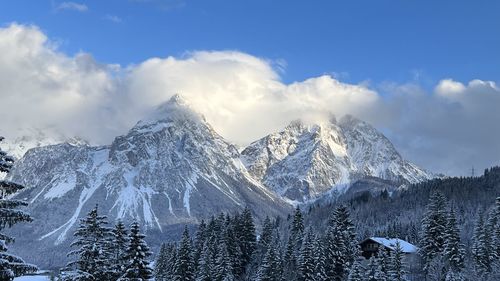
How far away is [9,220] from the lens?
2508 cm

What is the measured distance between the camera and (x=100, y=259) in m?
39.3

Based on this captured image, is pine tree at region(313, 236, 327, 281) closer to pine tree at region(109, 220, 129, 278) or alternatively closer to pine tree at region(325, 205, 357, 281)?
pine tree at region(325, 205, 357, 281)

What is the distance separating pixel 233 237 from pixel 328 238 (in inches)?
807

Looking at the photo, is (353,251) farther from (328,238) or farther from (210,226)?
(210,226)

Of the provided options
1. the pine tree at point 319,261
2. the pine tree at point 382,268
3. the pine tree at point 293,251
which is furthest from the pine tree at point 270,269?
the pine tree at point 382,268

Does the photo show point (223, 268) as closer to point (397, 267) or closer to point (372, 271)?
point (372, 271)

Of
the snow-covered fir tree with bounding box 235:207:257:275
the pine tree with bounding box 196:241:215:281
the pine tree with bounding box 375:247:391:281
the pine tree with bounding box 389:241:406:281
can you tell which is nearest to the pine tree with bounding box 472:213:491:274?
the pine tree with bounding box 389:241:406:281

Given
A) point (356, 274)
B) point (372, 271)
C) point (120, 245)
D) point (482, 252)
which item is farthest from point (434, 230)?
point (120, 245)

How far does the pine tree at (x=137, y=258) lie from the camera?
4538 cm

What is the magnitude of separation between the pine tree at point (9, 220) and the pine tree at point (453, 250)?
223ft

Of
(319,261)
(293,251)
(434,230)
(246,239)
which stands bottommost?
(319,261)

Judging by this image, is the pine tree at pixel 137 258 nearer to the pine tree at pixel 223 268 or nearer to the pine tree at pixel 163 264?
the pine tree at pixel 223 268

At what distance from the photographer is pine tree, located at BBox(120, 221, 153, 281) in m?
45.4

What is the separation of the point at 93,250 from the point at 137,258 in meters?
7.49
